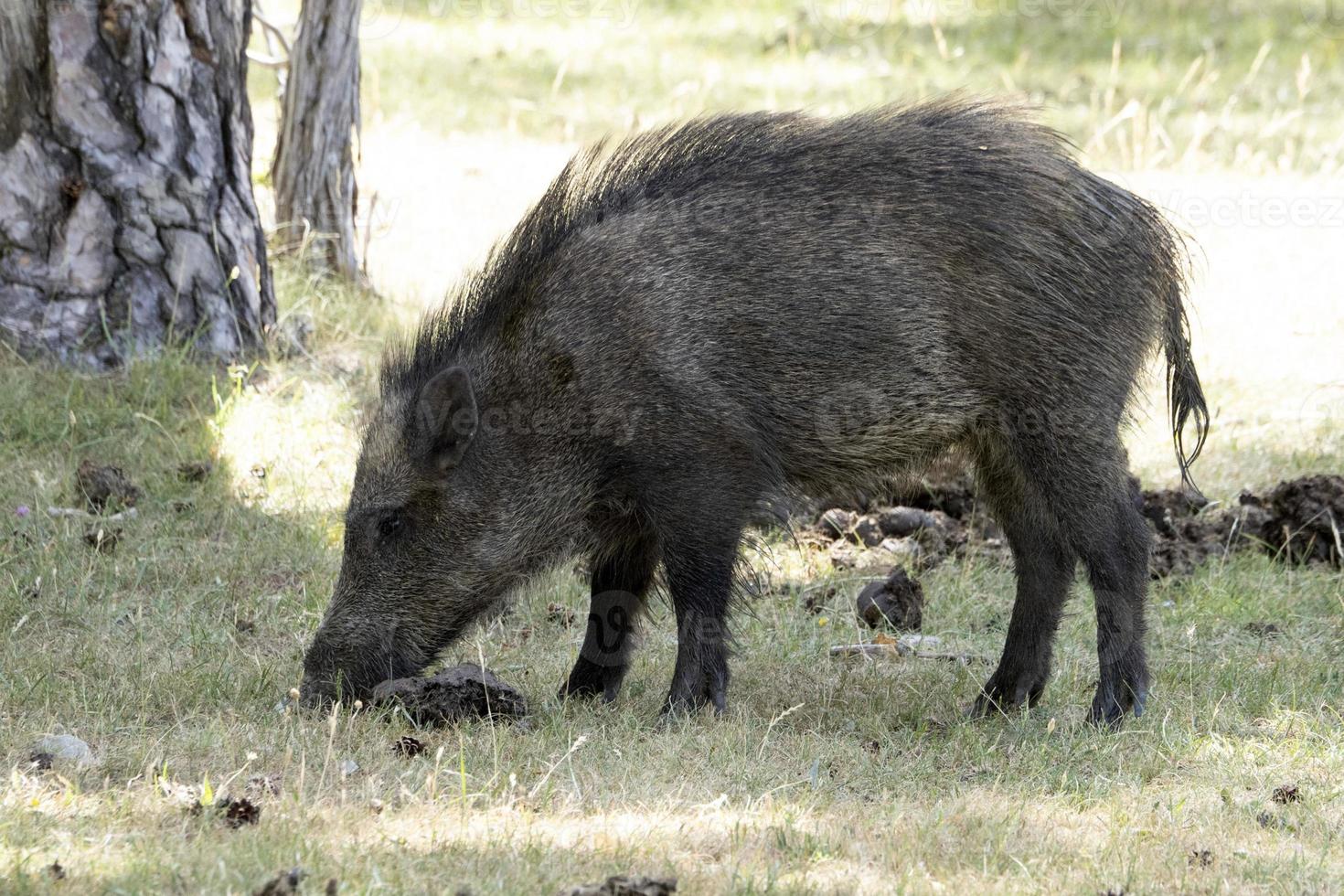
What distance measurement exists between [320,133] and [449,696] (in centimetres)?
390

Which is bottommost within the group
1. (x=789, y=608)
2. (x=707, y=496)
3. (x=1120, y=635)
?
(x=789, y=608)

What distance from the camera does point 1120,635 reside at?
4816 millimetres

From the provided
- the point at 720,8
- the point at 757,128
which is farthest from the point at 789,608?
the point at 720,8

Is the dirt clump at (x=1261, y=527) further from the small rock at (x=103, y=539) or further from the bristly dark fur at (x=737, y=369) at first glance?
the small rock at (x=103, y=539)

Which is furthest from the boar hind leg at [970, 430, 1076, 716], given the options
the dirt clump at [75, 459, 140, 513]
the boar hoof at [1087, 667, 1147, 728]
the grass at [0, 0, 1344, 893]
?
the dirt clump at [75, 459, 140, 513]

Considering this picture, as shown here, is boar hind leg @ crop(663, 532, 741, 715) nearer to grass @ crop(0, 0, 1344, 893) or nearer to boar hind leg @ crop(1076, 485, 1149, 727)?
grass @ crop(0, 0, 1344, 893)

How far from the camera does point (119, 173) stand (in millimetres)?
6418

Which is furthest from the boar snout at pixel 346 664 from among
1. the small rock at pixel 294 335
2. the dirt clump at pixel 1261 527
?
the dirt clump at pixel 1261 527

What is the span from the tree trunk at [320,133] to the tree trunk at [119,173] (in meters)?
0.76

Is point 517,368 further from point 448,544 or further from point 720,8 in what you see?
point 720,8

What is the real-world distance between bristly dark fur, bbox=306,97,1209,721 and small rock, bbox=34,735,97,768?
702mm

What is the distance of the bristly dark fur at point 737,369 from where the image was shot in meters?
4.52

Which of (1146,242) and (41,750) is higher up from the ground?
(1146,242)

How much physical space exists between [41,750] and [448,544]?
1.22 metres
